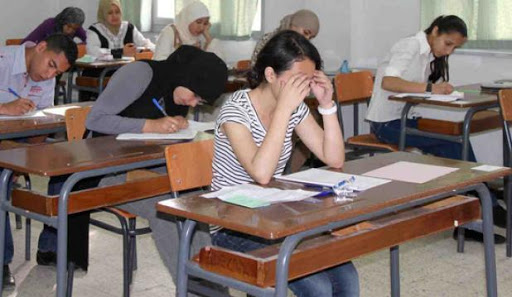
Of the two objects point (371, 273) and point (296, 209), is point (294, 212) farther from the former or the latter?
point (371, 273)

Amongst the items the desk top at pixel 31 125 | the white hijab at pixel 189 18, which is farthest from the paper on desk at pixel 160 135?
the white hijab at pixel 189 18

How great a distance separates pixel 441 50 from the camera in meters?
4.75

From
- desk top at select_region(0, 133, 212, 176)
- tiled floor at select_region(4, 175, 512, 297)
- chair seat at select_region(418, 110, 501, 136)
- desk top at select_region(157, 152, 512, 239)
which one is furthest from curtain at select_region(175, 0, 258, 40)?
desk top at select_region(157, 152, 512, 239)

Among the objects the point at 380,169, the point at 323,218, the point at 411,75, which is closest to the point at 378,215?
the point at 323,218

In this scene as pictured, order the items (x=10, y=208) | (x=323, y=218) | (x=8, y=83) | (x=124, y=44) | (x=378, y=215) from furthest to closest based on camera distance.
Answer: (x=124, y=44) → (x=8, y=83) → (x=10, y=208) → (x=378, y=215) → (x=323, y=218)

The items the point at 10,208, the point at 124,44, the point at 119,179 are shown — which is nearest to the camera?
the point at 10,208

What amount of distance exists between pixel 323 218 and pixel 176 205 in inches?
15.2

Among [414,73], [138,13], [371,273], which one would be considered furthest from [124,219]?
[138,13]

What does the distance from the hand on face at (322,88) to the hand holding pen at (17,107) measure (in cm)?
161

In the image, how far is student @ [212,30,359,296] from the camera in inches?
100.0

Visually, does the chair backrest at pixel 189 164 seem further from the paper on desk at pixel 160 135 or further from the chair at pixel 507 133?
the chair at pixel 507 133

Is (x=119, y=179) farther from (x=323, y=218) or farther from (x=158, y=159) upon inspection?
(x=323, y=218)

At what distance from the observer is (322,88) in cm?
277

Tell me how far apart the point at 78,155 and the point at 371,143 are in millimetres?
2008
